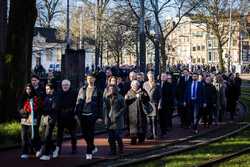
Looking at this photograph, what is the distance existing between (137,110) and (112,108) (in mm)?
2497

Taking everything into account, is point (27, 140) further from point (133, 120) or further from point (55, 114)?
point (133, 120)

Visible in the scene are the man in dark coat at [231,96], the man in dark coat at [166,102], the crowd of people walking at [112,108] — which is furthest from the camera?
the man in dark coat at [231,96]

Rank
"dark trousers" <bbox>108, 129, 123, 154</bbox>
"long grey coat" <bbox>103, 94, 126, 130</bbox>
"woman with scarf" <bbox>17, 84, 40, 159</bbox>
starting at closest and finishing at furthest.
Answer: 1. "woman with scarf" <bbox>17, 84, 40, 159</bbox>
2. "long grey coat" <bbox>103, 94, 126, 130</bbox>
3. "dark trousers" <bbox>108, 129, 123, 154</bbox>

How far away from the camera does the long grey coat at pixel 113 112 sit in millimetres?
14273

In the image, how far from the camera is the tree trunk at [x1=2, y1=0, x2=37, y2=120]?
20.0 m

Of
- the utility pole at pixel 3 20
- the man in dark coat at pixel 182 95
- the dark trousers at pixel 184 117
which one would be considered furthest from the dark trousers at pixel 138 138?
the utility pole at pixel 3 20

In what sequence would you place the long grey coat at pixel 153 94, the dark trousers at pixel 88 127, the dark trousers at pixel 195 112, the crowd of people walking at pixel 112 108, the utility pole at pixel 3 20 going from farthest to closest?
the utility pole at pixel 3 20, the dark trousers at pixel 195 112, the long grey coat at pixel 153 94, the dark trousers at pixel 88 127, the crowd of people walking at pixel 112 108

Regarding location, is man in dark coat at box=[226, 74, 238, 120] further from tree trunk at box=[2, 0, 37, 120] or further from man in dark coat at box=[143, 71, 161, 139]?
tree trunk at box=[2, 0, 37, 120]

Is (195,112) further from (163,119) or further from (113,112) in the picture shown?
(113,112)

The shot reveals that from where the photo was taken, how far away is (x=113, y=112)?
1431 centimetres

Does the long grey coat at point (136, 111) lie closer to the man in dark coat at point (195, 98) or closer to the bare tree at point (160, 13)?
the man in dark coat at point (195, 98)

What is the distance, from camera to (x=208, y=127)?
21.9m

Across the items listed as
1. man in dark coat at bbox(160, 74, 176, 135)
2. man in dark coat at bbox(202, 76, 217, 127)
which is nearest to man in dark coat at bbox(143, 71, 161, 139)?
man in dark coat at bbox(160, 74, 176, 135)

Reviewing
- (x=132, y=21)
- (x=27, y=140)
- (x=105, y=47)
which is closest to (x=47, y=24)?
(x=105, y=47)
